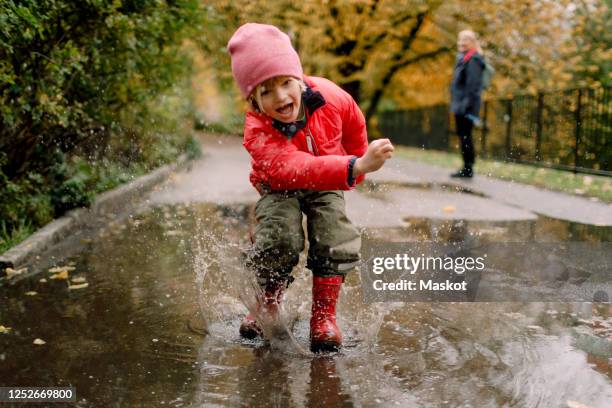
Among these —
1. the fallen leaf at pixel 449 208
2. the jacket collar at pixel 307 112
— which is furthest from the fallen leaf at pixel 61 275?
the fallen leaf at pixel 449 208

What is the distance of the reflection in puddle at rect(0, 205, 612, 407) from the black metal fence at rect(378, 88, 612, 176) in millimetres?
7929

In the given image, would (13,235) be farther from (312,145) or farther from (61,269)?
(312,145)

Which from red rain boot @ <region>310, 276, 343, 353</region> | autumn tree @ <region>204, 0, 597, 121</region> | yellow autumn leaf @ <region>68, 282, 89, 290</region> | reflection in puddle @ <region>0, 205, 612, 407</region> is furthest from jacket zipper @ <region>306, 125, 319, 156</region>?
autumn tree @ <region>204, 0, 597, 121</region>

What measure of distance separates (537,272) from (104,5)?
4.24 m

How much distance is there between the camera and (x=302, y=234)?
3.54 meters

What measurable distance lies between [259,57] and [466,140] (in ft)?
28.1

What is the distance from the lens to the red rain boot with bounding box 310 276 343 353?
3.42 m

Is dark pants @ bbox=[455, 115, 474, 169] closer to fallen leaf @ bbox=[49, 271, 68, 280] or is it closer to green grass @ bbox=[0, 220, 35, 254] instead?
green grass @ bbox=[0, 220, 35, 254]

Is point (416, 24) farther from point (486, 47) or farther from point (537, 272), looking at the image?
point (537, 272)

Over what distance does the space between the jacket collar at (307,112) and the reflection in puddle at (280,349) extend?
2.76 feet

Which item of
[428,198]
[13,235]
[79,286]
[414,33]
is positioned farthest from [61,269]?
[414,33]

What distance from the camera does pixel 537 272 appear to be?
16.6 feet

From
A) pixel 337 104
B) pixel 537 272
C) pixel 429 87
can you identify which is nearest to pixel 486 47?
pixel 429 87

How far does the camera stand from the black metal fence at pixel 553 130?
40.8 feet
